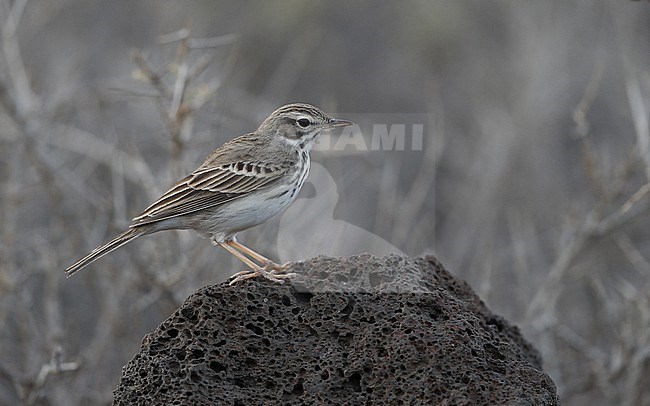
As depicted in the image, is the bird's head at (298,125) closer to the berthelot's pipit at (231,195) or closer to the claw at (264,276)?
the berthelot's pipit at (231,195)

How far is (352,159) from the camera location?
11.4 metres

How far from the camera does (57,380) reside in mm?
9594

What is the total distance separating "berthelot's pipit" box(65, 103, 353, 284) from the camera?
21.8 ft

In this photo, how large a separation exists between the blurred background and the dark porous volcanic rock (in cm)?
107

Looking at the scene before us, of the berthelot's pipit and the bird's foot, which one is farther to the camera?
the berthelot's pipit

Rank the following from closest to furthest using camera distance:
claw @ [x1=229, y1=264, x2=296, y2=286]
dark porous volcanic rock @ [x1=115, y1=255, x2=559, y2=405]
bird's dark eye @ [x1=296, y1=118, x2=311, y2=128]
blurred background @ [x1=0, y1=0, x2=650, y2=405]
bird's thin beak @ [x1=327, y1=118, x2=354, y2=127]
→ dark porous volcanic rock @ [x1=115, y1=255, x2=559, y2=405] → claw @ [x1=229, y1=264, x2=296, y2=286] → bird's thin beak @ [x1=327, y1=118, x2=354, y2=127] → bird's dark eye @ [x1=296, y1=118, x2=311, y2=128] → blurred background @ [x1=0, y1=0, x2=650, y2=405]

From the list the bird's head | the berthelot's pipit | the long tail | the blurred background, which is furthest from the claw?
the bird's head

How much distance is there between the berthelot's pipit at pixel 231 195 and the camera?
261 inches

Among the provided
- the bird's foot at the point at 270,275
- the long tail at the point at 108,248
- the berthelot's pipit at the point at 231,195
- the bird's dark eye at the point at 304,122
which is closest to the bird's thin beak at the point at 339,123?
the berthelot's pipit at the point at 231,195

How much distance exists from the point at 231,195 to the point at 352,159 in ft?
15.9

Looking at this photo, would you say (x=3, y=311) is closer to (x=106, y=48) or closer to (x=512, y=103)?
(x=512, y=103)

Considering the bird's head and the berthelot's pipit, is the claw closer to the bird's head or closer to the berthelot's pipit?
the berthelot's pipit

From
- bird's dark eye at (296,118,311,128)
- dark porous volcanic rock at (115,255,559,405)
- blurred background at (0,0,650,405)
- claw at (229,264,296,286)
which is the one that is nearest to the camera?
dark porous volcanic rock at (115,255,559,405)

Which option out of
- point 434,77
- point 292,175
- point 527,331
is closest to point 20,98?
point 292,175
